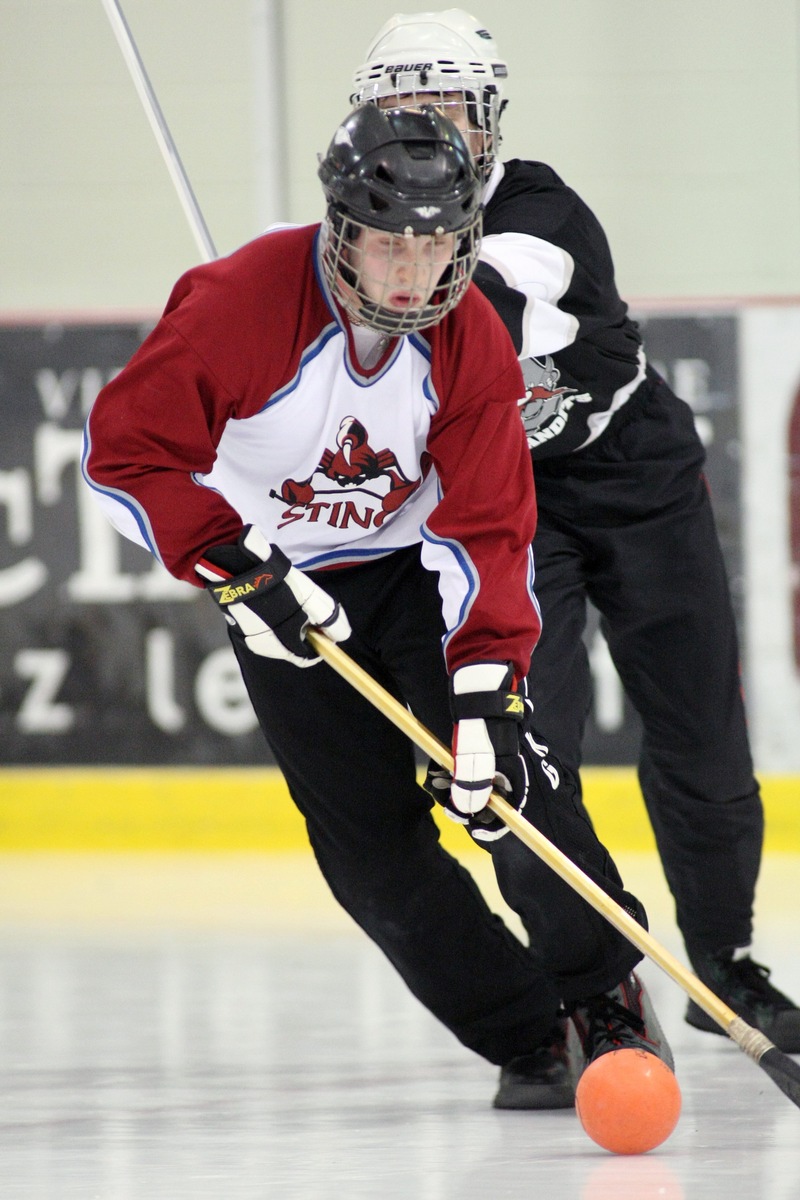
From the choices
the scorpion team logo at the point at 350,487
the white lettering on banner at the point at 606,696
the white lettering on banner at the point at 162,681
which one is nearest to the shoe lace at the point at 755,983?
the scorpion team logo at the point at 350,487

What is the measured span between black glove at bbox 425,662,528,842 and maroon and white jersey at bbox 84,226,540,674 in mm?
36

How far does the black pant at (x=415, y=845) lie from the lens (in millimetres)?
2531

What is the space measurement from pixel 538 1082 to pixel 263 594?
855 mm

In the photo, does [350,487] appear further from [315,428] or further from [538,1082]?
[538,1082]

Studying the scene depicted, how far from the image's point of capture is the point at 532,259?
2650 mm

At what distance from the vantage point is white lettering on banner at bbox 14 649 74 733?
5.59m

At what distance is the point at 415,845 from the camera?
2664mm

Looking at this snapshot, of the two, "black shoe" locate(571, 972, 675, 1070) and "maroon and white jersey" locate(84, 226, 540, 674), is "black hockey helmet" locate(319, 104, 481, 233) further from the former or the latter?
"black shoe" locate(571, 972, 675, 1070)

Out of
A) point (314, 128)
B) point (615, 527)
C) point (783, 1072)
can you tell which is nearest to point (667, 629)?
point (615, 527)

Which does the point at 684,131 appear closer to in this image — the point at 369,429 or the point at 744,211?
the point at 744,211

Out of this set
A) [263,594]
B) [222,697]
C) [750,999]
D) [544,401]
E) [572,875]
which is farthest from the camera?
[222,697]

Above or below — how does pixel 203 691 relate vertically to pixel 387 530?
below

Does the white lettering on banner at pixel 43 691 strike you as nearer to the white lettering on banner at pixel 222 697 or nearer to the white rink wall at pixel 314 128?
the white lettering on banner at pixel 222 697

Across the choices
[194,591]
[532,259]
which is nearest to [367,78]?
[532,259]
